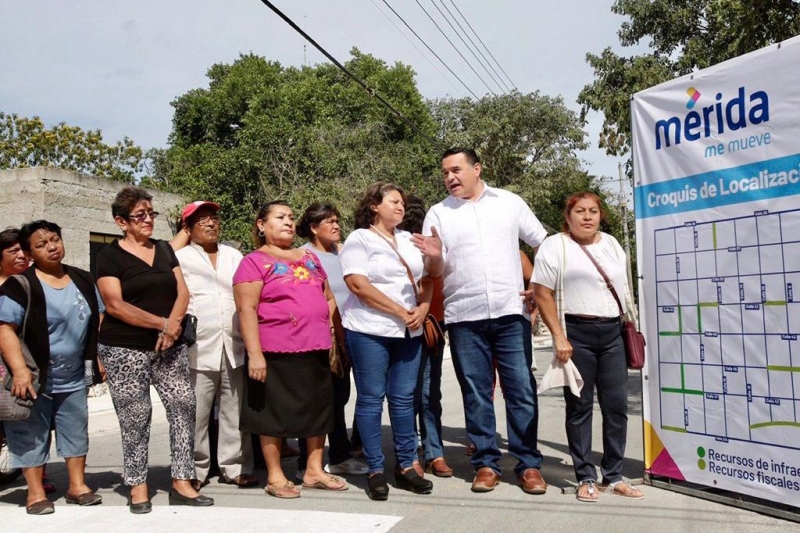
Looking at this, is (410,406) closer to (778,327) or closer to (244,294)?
(244,294)

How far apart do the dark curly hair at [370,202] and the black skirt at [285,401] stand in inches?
38.4

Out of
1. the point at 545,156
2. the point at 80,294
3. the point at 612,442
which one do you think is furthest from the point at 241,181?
the point at 612,442

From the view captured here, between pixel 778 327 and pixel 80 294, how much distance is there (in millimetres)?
4382

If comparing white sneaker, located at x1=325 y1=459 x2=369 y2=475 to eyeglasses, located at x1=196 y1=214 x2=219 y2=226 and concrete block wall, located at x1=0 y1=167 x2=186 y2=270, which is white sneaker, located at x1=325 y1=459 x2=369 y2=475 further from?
concrete block wall, located at x1=0 y1=167 x2=186 y2=270

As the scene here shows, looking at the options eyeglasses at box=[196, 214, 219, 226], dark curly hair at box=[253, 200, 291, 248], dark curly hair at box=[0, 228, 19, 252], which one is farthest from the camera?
dark curly hair at box=[0, 228, 19, 252]

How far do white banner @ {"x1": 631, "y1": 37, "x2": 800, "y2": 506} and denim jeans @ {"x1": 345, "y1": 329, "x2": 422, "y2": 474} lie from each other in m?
1.57

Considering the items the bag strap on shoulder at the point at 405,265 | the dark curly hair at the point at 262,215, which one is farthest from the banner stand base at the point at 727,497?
the dark curly hair at the point at 262,215

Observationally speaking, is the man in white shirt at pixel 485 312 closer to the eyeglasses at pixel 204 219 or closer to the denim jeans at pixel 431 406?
the denim jeans at pixel 431 406

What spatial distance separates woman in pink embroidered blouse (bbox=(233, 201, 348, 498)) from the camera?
15.7 ft

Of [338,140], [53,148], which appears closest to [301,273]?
[338,140]

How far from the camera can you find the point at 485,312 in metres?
4.75

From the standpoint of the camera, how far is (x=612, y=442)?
15.1 ft

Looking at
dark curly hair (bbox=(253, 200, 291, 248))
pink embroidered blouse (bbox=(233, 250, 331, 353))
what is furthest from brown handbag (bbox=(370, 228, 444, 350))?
dark curly hair (bbox=(253, 200, 291, 248))

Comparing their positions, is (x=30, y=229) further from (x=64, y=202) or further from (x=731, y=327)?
(x=64, y=202)
